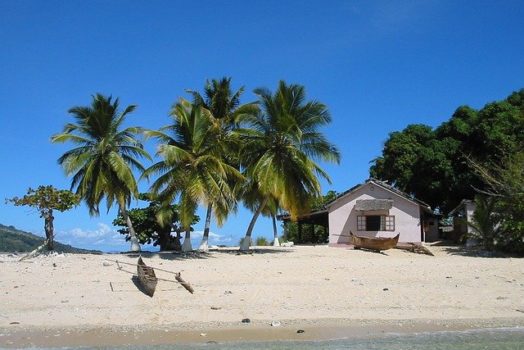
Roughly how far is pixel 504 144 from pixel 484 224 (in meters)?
10.0

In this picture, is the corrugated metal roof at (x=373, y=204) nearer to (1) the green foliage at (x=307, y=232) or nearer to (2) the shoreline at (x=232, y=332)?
(1) the green foliage at (x=307, y=232)

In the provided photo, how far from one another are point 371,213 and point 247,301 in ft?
61.2

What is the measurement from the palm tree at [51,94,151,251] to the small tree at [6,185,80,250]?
2.70 meters

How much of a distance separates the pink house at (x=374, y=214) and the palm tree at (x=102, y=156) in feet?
41.0

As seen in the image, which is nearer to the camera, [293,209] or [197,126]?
[197,126]

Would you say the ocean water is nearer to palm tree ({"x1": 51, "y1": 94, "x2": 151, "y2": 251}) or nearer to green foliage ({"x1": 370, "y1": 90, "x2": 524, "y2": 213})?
palm tree ({"x1": 51, "y1": 94, "x2": 151, "y2": 251})

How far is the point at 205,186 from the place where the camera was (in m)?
22.2

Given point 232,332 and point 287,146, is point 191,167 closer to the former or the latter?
point 287,146

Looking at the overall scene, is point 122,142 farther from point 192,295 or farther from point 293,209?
point 192,295

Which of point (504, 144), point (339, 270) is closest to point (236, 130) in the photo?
point (339, 270)

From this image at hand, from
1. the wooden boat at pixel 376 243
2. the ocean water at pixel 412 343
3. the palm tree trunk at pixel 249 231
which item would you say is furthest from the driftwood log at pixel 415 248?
the ocean water at pixel 412 343

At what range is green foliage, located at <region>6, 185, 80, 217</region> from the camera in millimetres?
21828

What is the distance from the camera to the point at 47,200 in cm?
2209

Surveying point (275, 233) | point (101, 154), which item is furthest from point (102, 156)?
point (275, 233)
